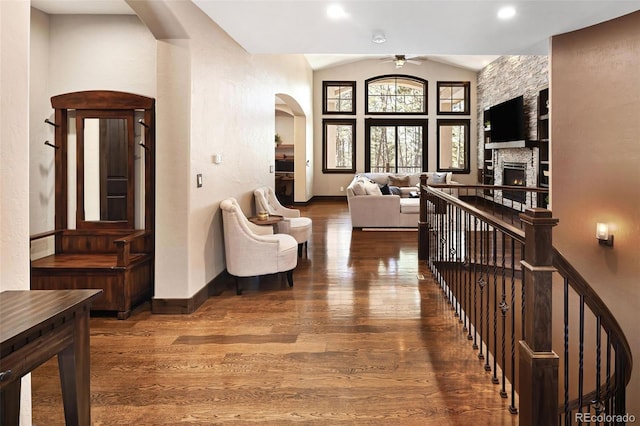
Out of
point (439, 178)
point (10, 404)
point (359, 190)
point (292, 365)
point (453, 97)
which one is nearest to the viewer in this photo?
point (10, 404)

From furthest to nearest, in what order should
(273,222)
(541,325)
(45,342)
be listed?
(273,222)
(541,325)
(45,342)

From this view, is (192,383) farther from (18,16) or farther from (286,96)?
(286,96)

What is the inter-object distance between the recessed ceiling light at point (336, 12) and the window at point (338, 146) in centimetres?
965

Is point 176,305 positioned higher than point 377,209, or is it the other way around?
point 377,209

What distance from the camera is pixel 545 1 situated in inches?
154

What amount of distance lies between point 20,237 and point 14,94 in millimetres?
545

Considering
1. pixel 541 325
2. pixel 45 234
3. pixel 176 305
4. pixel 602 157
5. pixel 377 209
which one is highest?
pixel 602 157

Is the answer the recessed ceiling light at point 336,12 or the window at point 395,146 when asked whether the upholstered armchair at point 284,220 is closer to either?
the recessed ceiling light at point 336,12

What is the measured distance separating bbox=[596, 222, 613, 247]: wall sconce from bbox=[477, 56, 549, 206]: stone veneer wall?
4.11 meters

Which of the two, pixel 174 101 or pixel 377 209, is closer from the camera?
pixel 174 101

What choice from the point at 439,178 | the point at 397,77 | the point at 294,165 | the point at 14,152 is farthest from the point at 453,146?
the point at 14,152

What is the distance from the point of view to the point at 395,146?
13.9m

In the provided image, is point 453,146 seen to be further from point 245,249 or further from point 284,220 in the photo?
point 245,249

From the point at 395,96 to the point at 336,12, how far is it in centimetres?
1009
